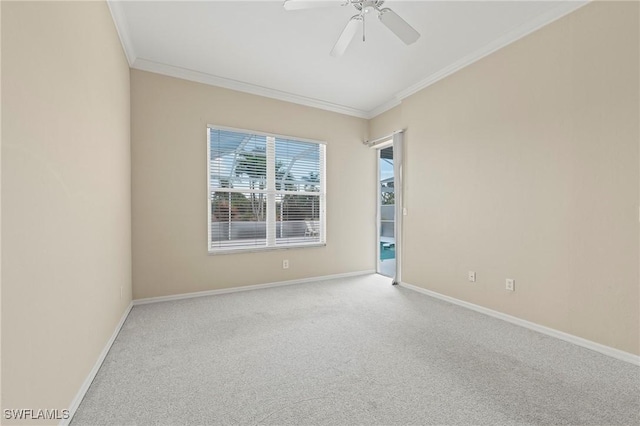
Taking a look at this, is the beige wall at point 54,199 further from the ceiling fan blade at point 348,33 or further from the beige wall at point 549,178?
the beige wall at point 549,178

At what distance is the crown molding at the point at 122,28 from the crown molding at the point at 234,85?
0.59 feet

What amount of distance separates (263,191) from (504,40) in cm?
338

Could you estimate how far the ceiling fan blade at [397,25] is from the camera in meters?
2.01

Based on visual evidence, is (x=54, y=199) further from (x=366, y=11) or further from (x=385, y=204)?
(x=385, y=204)

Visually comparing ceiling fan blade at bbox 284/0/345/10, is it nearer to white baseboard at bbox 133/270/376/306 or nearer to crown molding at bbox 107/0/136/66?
crown molding at bbox 107/0/136/66

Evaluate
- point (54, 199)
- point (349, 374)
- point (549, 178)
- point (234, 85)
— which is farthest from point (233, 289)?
point (549, 178)

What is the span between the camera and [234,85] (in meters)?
3.80

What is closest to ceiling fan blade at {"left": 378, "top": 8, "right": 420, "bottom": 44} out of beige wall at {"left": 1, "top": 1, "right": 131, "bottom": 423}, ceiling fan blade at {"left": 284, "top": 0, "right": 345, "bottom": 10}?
ceiling fan blade at {"left": 284, "top": 0, "right": 345, "bottom": 10}

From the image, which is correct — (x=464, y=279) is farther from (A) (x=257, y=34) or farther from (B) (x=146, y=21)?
(B) (x=146, y=21)

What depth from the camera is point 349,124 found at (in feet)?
15.8

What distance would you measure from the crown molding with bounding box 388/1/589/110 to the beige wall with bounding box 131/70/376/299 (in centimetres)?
172

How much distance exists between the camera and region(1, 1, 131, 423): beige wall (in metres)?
1.00

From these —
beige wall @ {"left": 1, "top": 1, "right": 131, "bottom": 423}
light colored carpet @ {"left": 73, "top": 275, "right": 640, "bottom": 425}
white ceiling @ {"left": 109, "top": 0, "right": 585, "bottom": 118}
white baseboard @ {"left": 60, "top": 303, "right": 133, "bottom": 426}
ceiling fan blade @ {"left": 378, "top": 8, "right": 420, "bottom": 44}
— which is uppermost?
white ceiling @ {"left": 109, "top": 0, "right": 585, "bottom": 118}

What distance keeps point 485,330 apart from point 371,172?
3107 mm
